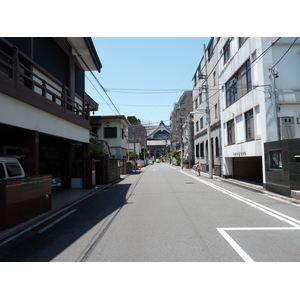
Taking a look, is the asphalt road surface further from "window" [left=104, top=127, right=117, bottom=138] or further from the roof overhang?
"window" [left=104, top=127, right=117, bottom=138]

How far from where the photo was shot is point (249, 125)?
49.3 feet

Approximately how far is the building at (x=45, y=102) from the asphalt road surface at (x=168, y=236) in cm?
332

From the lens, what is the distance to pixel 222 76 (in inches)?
785

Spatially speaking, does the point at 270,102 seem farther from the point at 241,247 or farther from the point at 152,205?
the point at 241,247

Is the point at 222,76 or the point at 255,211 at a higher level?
the point at 222,76

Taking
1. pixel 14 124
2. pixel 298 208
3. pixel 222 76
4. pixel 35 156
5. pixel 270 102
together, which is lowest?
pixel 298 208

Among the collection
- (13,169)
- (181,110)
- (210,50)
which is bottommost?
(13,169)

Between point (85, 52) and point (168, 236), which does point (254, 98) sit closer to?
point (85, 52)

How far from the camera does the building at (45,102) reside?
699 centimetres

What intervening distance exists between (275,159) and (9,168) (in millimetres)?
11313

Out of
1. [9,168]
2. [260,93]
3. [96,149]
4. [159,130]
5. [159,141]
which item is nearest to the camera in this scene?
[9,168]

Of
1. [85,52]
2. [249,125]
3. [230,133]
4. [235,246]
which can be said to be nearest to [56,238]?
[235,246]
